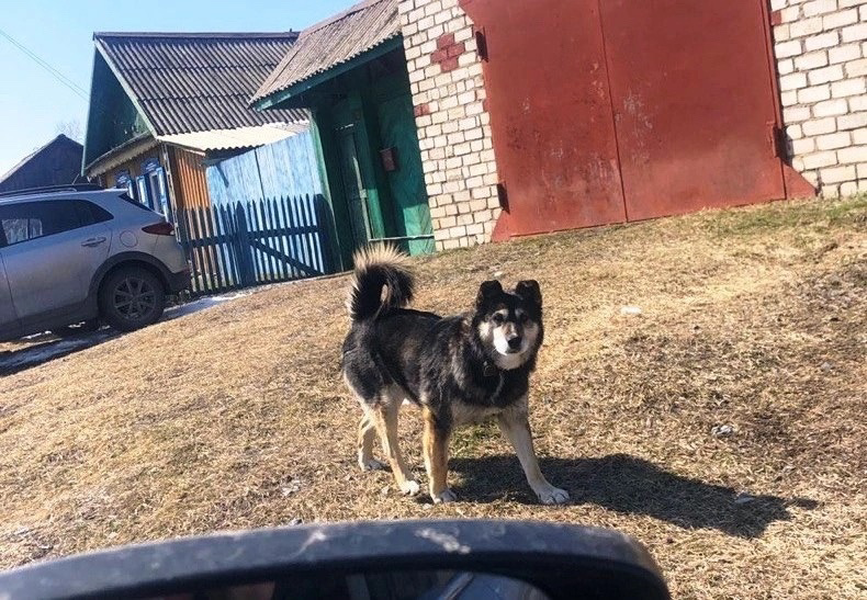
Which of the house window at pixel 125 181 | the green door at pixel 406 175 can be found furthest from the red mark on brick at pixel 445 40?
the house window at pixel 125 181

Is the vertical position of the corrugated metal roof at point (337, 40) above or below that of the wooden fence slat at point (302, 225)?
above

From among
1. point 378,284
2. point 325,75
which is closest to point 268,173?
point 325,75

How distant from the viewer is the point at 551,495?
4125 mm

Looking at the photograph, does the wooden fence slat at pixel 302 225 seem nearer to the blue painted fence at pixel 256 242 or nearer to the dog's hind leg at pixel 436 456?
the blue painted fence at pixel 256 242

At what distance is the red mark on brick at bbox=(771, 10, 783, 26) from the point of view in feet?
26.9

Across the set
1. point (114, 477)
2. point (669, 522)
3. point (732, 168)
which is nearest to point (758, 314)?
point (669, 522)

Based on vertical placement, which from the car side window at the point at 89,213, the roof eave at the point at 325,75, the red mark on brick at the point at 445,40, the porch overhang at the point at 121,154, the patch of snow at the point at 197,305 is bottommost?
the patch of snow at the point at 197,305

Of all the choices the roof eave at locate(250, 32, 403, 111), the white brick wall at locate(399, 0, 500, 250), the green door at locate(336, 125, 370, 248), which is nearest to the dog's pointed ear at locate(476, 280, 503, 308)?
Answer: the white brick wall at locate(399, 0, 500, 250)

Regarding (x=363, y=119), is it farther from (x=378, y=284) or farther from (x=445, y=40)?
(x=378, y=284)

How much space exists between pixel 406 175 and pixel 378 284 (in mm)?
8893

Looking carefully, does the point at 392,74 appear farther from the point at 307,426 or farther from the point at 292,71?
the point at 307,426

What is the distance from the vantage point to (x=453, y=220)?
1162 centimetres

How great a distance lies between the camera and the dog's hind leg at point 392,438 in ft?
14.6

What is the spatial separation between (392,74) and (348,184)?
7.37 ft
